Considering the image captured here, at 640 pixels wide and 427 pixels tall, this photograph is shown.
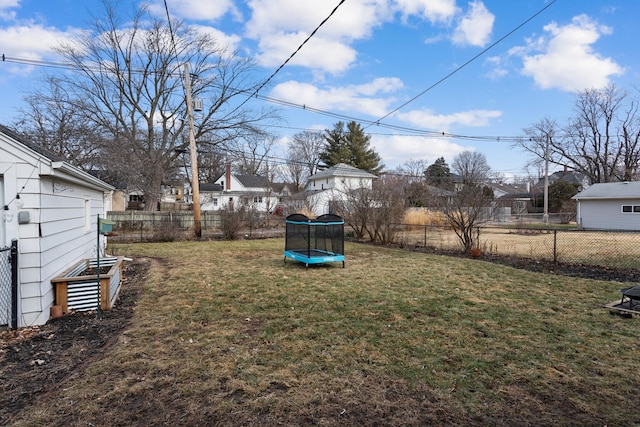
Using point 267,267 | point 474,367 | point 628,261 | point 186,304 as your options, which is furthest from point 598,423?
point 628,261

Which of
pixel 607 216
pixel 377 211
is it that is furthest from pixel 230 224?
pixel 607 216

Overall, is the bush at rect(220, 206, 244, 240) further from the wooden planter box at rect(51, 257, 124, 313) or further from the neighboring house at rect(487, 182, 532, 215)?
the neighboring house at rect(487, 182, 532, 215)

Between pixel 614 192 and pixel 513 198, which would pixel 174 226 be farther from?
pixel 513 198

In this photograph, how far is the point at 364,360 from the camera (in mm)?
3391

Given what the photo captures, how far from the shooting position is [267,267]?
888cm

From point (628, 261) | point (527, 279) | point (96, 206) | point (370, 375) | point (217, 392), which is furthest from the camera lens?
point (628, 261)

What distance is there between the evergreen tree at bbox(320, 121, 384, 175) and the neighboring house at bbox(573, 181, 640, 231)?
25621 mm

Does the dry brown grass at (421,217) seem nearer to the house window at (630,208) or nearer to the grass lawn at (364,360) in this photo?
the grass lawn at (364,360)

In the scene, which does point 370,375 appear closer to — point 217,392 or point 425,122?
point 217,392

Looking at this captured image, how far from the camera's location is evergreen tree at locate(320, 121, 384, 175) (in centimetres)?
4519

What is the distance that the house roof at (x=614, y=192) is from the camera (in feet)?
69.6

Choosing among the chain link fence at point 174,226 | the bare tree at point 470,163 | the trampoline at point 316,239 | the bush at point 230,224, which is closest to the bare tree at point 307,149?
the bare tree at point 470,163

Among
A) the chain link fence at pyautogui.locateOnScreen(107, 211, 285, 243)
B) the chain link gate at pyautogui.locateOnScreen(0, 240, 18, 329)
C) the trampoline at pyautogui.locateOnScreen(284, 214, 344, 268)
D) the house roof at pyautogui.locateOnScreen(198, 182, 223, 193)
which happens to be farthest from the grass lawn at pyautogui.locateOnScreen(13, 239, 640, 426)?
the house roof at pyautogui.locateOnScreen(198, 182, 223, 193)

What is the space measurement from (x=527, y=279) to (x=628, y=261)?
4.35 metres
